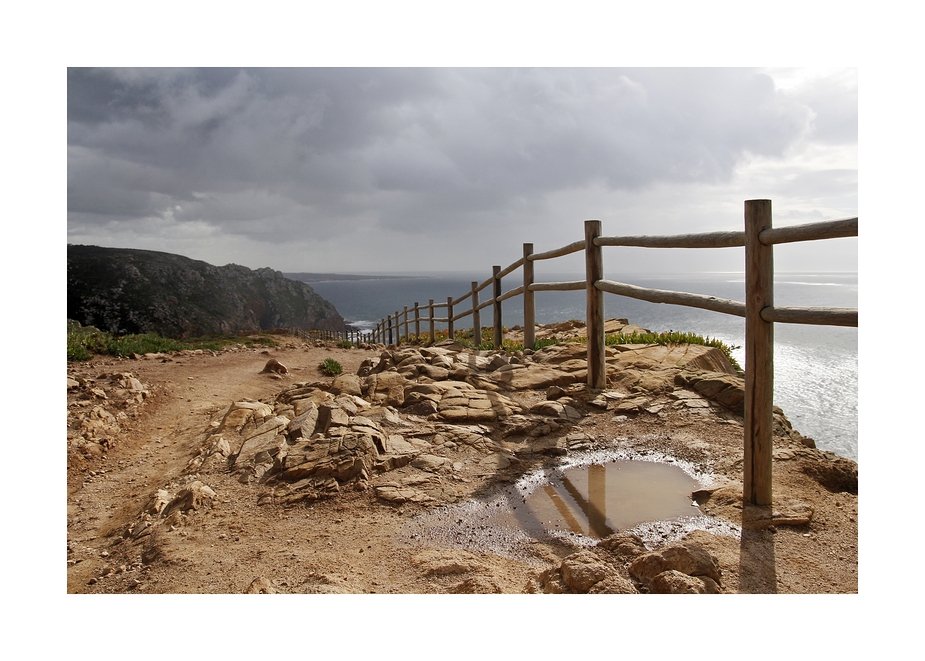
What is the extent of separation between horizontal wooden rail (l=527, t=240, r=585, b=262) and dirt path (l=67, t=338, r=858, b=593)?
1992 millimetres

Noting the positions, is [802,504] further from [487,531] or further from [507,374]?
[507,374]

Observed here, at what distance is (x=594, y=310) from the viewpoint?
5.19m

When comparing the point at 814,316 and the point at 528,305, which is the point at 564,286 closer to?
the point at 528,305

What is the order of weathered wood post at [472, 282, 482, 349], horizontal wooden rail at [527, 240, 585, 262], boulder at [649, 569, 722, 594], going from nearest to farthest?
boulder at [649, 569, 722, 594] < horizontal wooden rail at [527, 240, 585, 262] < weathered wood post at [472, 282, 482, 349]

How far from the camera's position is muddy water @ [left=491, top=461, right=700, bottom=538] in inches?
111

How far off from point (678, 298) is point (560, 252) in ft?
7.60

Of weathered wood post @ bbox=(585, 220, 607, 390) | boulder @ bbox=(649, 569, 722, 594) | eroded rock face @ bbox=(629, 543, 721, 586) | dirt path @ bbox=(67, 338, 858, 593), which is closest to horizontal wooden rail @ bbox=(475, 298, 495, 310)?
weathered wood post @ bbox=(585, 220, 607, 390)

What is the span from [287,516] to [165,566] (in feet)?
2.16

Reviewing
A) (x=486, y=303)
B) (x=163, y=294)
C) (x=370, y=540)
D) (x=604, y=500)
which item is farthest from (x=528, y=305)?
(x=163, y=294)

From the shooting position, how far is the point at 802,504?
2887 mm

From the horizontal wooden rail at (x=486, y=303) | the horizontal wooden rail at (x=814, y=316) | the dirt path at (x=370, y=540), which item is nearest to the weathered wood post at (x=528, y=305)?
the horizontal wooden rail at (x=486, y=303)

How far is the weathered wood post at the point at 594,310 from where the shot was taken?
16.9ft

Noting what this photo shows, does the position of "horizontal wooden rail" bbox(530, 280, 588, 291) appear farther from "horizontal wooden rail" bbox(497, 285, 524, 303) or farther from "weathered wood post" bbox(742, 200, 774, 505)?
"weathered wood post" bbox(742, 200, 774, 505)

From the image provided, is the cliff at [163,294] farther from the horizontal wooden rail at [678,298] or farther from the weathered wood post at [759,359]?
the weathered wood post at [759,359]
